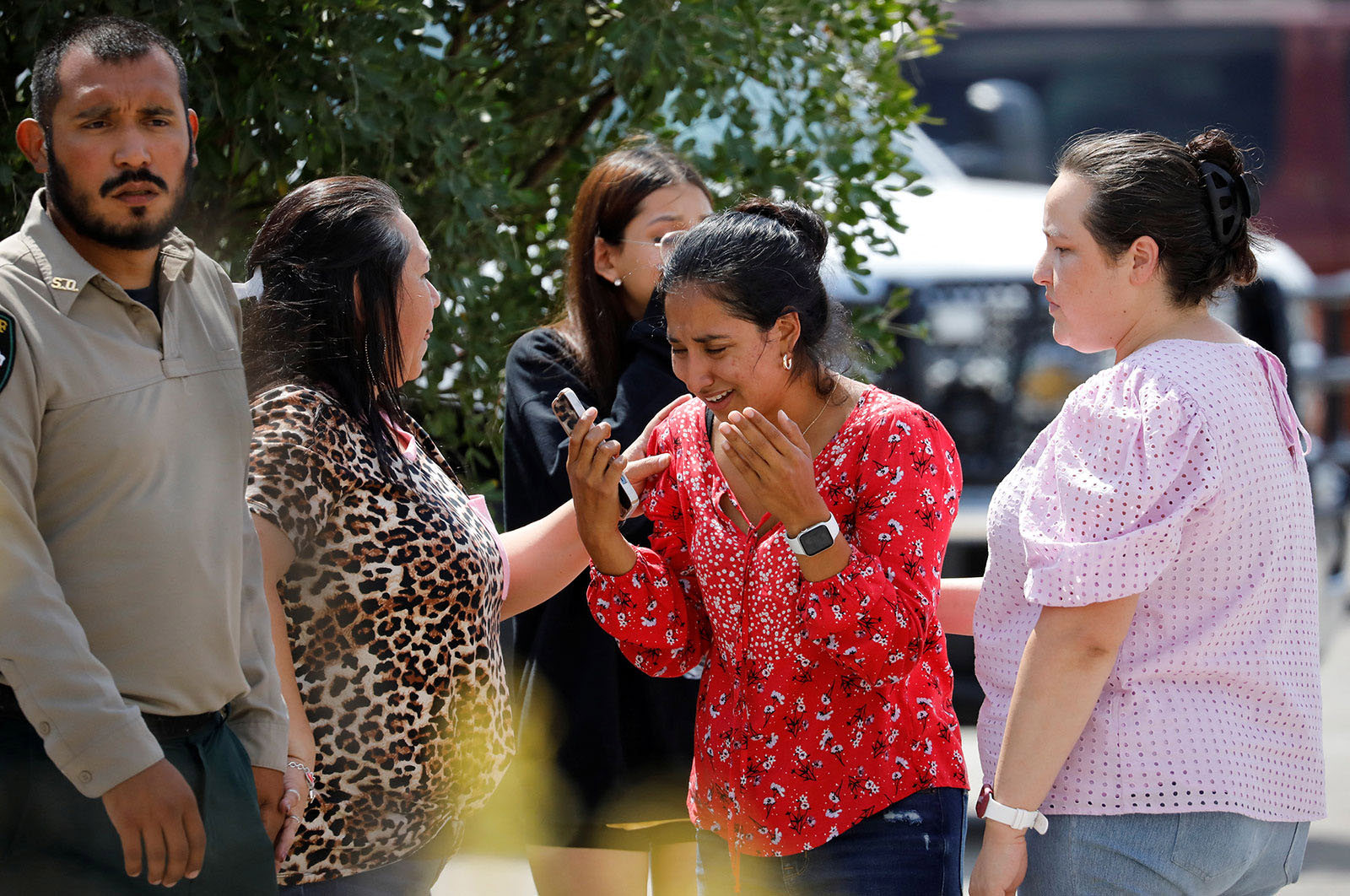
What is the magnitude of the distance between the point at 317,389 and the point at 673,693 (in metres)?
0.95

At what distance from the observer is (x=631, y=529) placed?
9.01 feet

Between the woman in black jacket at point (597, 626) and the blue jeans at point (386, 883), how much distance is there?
479mm

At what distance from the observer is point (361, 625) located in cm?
214

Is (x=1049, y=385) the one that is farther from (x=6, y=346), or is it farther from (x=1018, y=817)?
(x=6, y=346)

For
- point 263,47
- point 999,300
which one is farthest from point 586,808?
point 999,300

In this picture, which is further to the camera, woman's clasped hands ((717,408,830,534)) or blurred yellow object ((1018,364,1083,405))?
blurred yellow object ((1018,364,1083,405))

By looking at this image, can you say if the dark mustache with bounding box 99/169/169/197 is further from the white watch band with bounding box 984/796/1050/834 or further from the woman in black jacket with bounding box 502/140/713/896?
the white watch band with bounding box 984/796/1050/834

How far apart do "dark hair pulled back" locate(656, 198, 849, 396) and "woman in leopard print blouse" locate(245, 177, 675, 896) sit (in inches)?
18.0

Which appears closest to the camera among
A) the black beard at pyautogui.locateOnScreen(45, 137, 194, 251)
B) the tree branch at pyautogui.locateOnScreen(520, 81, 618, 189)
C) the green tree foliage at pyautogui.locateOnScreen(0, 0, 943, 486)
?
the black beard at pyautogui.locateOnScreen(45, 137, 194, 251)

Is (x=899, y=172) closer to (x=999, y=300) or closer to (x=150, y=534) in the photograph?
(x=150, y=534)

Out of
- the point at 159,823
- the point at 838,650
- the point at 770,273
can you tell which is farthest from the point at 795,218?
the point at 159,823

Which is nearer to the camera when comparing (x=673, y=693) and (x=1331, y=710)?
(x=673, y=693)

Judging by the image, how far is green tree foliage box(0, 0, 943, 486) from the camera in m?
2.91

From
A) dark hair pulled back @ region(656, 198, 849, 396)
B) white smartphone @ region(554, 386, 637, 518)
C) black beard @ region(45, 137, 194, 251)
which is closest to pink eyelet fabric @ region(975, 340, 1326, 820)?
dark hair pulled back @ region(656, 198, 849, 396)
